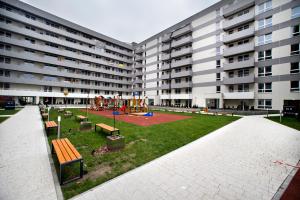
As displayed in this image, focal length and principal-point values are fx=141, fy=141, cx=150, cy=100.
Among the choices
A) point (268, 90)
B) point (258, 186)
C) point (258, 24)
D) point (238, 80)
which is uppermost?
point (258, 24)

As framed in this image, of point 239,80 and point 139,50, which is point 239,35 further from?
point 139,50

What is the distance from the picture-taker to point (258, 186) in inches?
153

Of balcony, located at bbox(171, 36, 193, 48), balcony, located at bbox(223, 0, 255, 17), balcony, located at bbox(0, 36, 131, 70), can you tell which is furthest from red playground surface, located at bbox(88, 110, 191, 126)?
balcony, located at bbox(0, 36, 131, 70)

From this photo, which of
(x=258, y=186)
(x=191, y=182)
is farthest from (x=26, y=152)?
(x=258, y=186)

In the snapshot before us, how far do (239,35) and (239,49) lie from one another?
3.00 m

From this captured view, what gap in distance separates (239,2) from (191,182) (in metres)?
38.7

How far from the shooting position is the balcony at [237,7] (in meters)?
28.4

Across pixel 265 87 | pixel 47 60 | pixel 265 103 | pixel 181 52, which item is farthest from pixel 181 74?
pixel 47 60

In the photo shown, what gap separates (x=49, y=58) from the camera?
128 feet

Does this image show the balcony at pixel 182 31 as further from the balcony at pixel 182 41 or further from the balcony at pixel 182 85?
the balcony at pixel 182 85

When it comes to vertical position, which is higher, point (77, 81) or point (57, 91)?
point (77, 81)

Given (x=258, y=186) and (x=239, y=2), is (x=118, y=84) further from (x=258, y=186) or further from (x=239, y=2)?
(x=258, y=186)

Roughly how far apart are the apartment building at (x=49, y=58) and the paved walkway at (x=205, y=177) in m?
25.1

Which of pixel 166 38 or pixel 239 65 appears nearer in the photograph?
pixel 239 65
